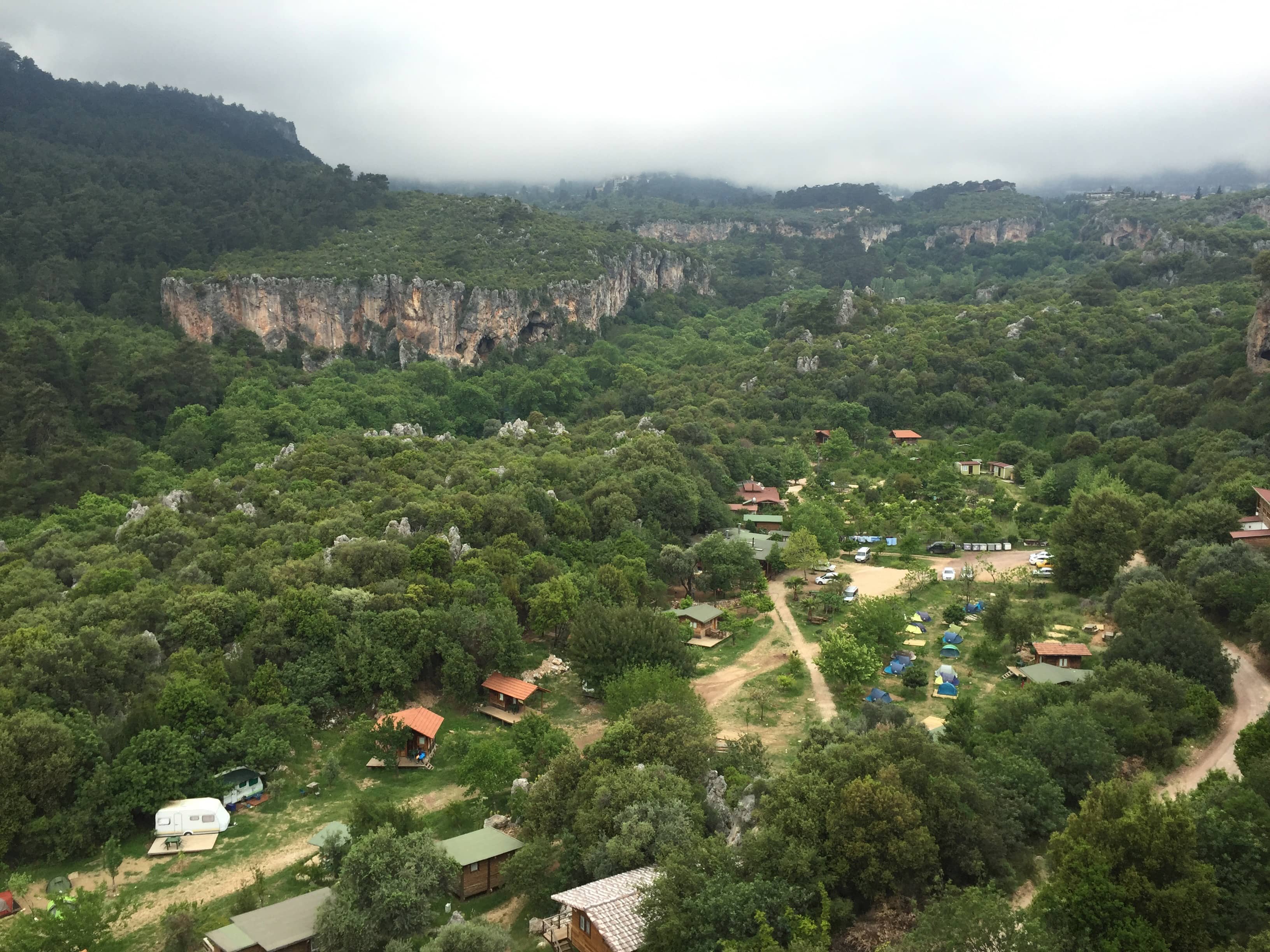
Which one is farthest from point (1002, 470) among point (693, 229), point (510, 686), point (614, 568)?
point (693, 229)

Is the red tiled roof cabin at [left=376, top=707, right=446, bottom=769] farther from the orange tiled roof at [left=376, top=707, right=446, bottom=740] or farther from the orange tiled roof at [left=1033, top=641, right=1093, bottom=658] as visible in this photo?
the orange tiled roof at [left=1033, top=641, right=1093, bottom=658]

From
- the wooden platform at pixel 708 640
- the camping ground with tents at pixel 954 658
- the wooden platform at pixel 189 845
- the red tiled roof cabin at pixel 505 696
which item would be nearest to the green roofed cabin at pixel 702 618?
the wooden platform at pixel 708 640

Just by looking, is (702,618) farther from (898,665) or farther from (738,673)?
(898,665)

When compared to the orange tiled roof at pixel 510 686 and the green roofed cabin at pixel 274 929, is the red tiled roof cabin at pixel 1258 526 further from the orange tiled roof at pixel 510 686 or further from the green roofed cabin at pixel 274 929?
the green roofed cabin at pixel 274 929

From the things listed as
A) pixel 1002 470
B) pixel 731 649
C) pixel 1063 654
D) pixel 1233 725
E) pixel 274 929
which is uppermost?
pixel 1233 725

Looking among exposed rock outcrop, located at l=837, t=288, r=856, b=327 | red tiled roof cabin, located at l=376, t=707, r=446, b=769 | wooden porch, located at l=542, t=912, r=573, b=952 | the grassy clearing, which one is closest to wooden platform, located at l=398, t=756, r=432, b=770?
red tiled roof cabin, located at l=376, t=707, r=446, b=769

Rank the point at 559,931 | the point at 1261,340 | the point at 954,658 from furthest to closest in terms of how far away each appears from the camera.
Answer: the point at 1261,340 < the point at 954,658 < the point at 559,931
